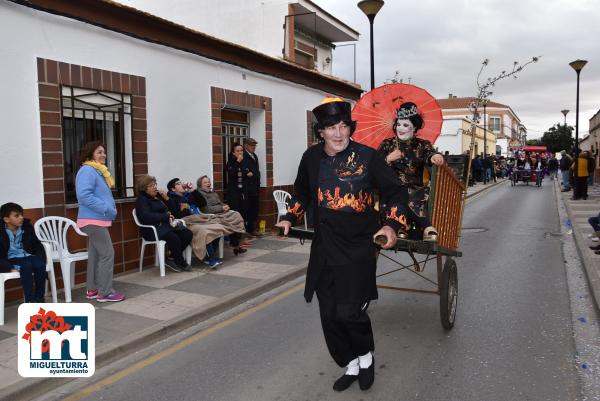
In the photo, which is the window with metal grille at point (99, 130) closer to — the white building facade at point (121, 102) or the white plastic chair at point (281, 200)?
the white building facade at point (121, 102)

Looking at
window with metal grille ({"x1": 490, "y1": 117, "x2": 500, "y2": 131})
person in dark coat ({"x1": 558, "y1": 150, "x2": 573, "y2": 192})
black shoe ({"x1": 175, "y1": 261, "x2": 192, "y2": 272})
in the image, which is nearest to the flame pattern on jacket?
black shoe ({"x1": 175, "y1": 261, "x2": 192, "y2": 272})

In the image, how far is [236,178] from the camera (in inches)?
380

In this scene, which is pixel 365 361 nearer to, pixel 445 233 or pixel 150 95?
pixel 445 233

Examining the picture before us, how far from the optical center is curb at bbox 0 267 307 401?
3867mm

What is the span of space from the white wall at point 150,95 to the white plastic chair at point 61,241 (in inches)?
12.7

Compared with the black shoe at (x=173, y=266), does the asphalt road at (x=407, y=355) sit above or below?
below

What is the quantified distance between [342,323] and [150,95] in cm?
565

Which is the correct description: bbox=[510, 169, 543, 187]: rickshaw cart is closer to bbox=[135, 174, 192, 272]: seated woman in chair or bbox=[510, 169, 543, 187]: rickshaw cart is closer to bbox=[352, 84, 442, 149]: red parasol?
bbox=[135, 174, 192, 272]: seated woman in chair

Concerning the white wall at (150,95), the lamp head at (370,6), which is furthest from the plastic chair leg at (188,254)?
the lamp head at (370,6)

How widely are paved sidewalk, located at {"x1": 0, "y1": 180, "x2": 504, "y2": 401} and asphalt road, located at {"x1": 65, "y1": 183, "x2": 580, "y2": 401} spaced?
1.33 feet

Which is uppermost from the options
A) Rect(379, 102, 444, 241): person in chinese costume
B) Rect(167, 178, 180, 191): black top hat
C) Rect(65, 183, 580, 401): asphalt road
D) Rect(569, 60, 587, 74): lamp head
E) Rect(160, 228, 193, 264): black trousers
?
Rect(569, 60, 587, 74): lamp head

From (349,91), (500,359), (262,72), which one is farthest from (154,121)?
(349,91)

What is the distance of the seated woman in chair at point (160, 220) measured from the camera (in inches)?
283

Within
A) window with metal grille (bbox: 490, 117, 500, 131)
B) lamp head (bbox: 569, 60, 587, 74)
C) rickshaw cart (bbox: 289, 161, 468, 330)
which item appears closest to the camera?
rickshaw cart (bbox: 289, 161, 468, 330)
